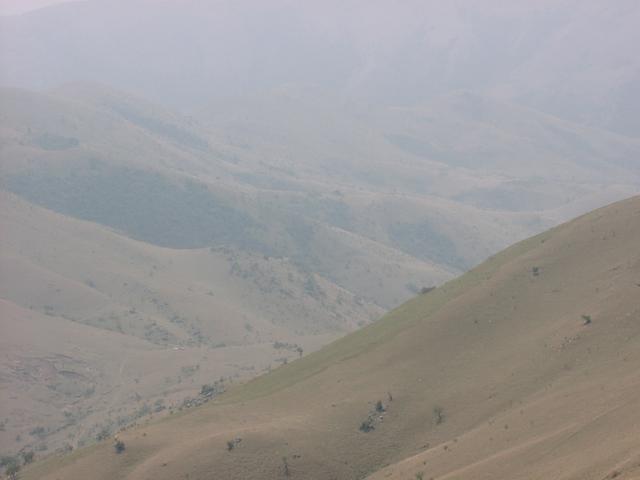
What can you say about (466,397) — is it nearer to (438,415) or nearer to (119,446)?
(438,415)

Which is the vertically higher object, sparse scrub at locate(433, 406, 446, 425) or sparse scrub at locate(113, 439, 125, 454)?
sparse scrub at locate(113, 439, 125, 454)

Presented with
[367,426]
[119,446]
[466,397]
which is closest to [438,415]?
[466,397]

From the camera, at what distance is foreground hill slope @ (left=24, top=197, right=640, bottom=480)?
57.4 meters

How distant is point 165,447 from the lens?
75.9 metres

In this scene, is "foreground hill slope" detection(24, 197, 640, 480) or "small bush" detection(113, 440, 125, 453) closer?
"foreground hill slope" detection(24, 197, 640, 480)

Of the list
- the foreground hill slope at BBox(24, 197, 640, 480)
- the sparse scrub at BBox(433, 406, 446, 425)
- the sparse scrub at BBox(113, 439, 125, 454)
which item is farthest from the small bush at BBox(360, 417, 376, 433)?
the sparse scrub at BBox(113, 439, 125, 454)

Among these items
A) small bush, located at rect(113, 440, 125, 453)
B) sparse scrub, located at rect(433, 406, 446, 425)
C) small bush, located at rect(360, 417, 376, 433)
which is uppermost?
small bush, located at rect(113, 440, 125, 453)

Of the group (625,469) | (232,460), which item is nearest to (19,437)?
(232,460)

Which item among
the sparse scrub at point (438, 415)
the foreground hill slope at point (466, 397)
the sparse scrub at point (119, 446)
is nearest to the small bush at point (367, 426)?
the foreground hill slope at point (466, 397)

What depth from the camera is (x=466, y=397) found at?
244ft

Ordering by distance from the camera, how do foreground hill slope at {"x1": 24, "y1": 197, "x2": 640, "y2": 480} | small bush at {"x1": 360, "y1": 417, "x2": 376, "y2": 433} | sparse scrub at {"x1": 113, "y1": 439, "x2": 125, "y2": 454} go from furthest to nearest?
sparse scrub at {"x1": 113, "y1": 439, "x2": 125, "y2": 454}
small bush at {"x1": 360, "y1": 417, "x2": 376, "y2": 433}
foreground hill slope at {"x1": 24, "y1": 197, "x2": 640, "y2": 480}

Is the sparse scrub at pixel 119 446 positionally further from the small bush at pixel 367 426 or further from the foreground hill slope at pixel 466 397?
the small bush at pixel 367 426

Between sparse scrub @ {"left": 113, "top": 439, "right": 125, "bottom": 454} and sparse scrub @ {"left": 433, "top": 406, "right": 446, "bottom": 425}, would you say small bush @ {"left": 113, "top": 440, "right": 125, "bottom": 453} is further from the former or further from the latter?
sparse scrub @ {"left": 433, "top": 406, "right": 446, "bottom": 425}

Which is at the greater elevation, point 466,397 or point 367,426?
point 367,426
